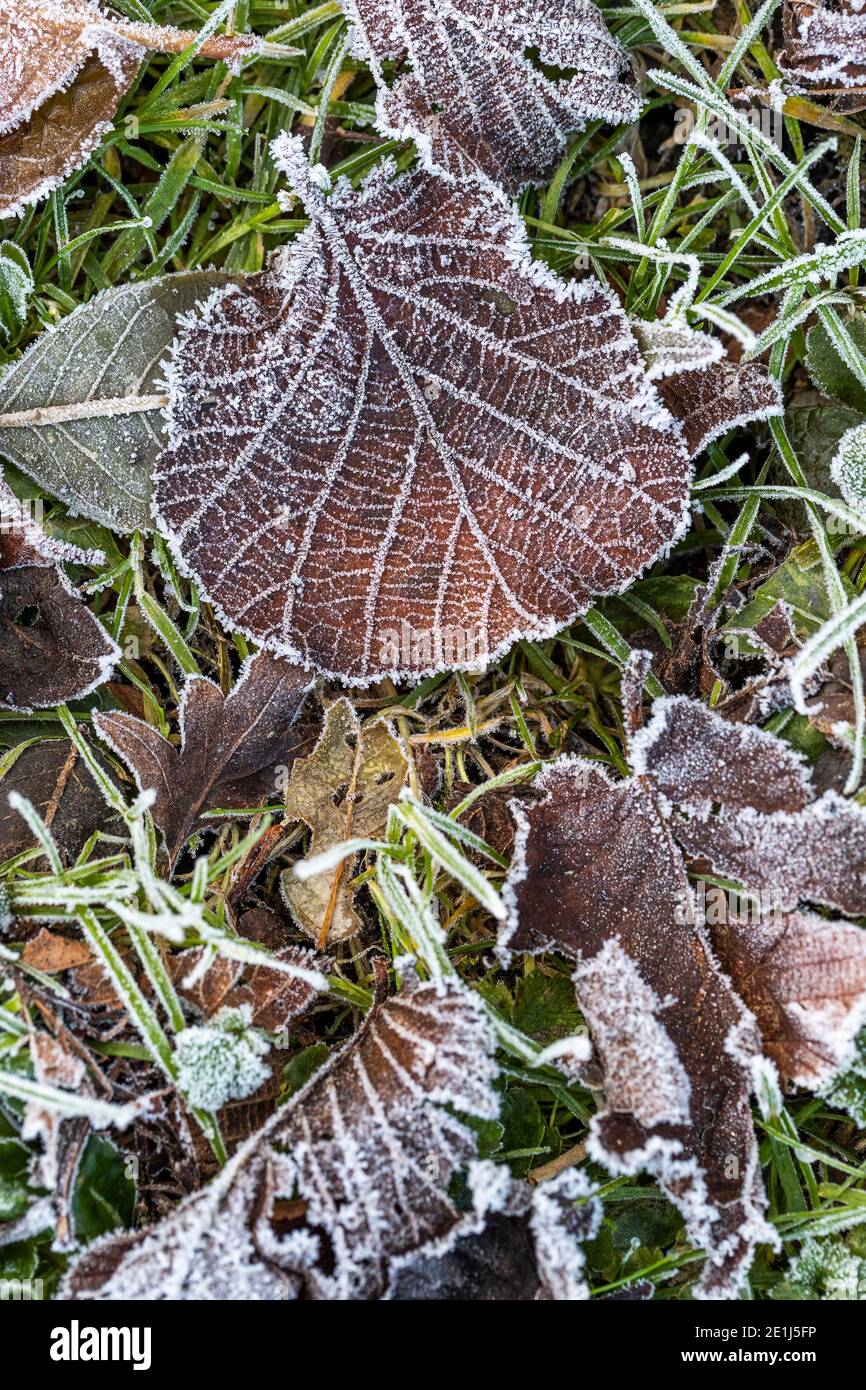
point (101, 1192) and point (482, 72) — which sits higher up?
point (482, 72)

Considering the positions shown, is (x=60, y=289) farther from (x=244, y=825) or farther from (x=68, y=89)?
(x=244, y=825)

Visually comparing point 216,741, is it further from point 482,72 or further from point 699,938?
point 482,72

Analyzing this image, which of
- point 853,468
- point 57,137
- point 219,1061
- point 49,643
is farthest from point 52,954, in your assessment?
point 853,468

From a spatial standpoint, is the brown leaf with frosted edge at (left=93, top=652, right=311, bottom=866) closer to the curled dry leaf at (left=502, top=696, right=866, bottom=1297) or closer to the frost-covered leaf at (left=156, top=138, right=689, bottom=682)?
the frost-covered leaf at (left=156, top=138, right=689, bottom=682)

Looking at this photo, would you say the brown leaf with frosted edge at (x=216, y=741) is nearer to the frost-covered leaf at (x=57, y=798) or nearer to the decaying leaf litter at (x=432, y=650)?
the decaying leaf litter at (x=432, y=650)

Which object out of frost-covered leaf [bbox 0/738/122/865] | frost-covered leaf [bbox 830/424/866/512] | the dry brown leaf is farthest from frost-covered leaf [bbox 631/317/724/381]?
the dry brown leaf

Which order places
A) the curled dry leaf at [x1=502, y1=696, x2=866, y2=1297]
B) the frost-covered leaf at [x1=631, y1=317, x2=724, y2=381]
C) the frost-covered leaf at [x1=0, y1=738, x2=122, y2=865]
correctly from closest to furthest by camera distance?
the curled dry leaf at [x1=502, y1=696, x2=866, y2=1297]
the frost-covered leaf at [x1=631, y1=317, x2=724, y2=381]
the frost-covered leaf at [x1=0, y1=738, x2=122, y2=865]

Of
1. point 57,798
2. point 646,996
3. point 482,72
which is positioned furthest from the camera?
point 57,798

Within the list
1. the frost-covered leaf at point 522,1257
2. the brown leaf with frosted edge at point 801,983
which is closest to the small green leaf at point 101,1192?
the frost-covered leaf at point 522,1257

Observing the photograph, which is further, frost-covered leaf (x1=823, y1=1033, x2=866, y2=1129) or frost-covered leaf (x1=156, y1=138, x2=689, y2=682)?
frost-covered leaf (x1=156, y1=138, x2=689, y2=682)
